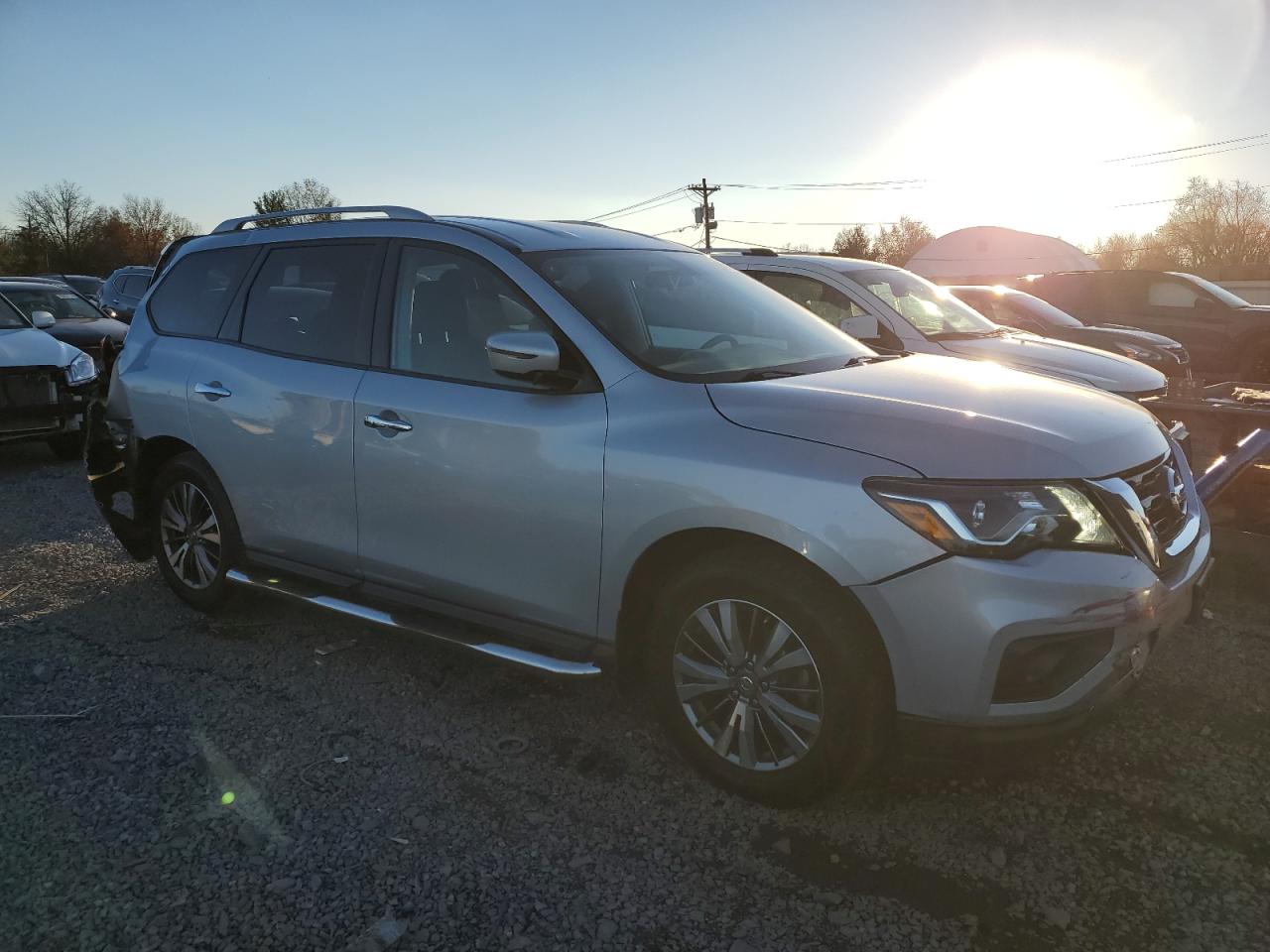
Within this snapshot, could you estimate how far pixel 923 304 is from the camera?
290 inches

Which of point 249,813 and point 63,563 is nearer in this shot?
point 249,813

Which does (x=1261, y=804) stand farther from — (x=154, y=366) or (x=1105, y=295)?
(x=1105, y=295)

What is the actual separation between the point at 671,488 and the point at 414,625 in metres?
1.28

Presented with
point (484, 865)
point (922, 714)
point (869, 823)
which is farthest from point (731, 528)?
point (484, 865)

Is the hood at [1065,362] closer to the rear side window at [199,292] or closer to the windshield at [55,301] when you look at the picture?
the rear side window at [199,292]

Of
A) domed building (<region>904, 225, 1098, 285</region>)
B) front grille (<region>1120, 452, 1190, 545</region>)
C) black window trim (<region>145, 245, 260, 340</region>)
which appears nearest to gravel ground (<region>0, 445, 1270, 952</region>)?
front grille (<region>1120, 452, 1190, 545</region>)

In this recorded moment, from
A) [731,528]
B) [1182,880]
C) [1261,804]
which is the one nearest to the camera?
[1182,880]

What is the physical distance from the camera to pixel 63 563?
18.0ft

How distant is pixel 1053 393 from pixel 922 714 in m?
1.27

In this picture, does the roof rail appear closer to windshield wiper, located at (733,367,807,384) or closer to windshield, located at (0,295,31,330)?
windshield wiper, located at (733,367,807,384)

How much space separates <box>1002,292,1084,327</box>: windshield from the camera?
1056cm

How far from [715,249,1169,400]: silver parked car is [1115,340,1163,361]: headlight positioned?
3.78 meters

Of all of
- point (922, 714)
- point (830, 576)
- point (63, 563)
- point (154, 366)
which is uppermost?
point (154, 366)

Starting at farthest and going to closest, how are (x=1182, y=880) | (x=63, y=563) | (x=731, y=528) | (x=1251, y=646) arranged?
(x=63, y=563), (x=1251, y=646), (x=731, y=528), (x=1182, y=880)
